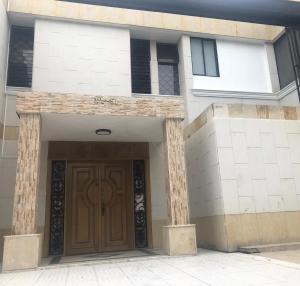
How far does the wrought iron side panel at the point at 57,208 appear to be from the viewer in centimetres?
752

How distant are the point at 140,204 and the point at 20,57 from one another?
197 inches

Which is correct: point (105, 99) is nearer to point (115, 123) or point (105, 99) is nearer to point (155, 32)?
point (115, 123)

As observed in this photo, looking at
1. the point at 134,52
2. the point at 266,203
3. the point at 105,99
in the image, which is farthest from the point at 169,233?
the point at 134,52

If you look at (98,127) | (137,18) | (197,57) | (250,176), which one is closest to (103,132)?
(98,127)

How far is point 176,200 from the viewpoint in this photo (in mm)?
6152

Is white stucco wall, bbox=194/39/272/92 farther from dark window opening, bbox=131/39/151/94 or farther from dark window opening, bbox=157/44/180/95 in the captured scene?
dark window opening, bbox=131/39/151/94

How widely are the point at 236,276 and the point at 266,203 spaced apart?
2998 millimetres

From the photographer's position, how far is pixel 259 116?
6.89 metres

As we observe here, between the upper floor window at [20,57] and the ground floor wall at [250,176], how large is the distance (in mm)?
4844

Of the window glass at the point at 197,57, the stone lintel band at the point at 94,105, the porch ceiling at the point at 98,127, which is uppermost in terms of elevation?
the window glass at the point at 197,57

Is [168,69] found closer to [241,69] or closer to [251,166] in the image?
[241,69]

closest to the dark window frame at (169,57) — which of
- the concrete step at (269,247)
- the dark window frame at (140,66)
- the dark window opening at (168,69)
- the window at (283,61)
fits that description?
the dark window opening at (168,69)

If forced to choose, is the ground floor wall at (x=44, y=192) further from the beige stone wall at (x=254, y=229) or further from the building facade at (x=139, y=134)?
the beige stone wall at (x=254, y=229)

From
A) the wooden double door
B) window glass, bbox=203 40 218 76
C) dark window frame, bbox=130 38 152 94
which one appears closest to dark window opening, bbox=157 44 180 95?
dark window frame, bbox=130 38 152 94
